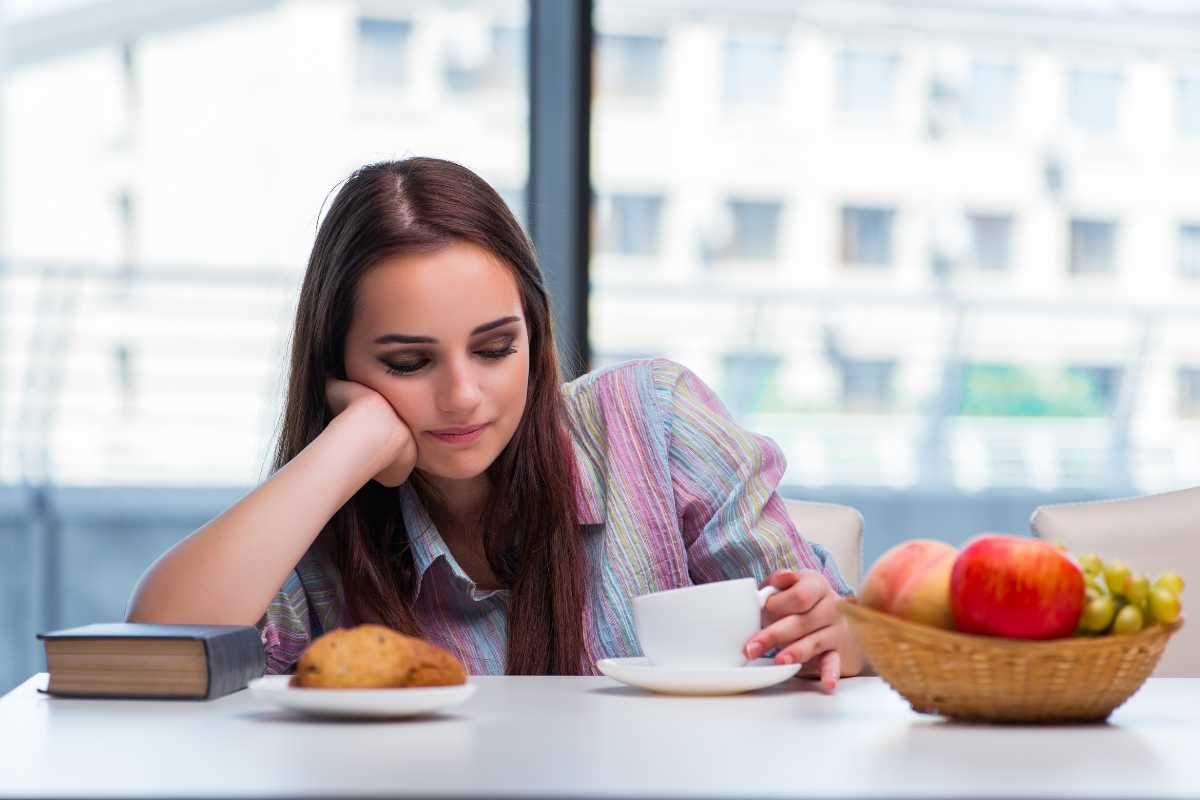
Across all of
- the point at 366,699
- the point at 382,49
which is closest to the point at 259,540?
the point at 366,699

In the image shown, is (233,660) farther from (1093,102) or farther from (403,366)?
(1093,102)

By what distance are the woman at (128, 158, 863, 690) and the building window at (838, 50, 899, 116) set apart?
9.77m

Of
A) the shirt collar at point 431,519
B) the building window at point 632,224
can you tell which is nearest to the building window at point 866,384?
the building window at point 632,224

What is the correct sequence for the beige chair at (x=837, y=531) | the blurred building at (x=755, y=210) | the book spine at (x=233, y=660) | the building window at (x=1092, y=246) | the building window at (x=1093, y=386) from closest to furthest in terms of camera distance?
1. the book spine at (x=233, y=660)
2. the beige chair at (x=837, y=531)
3. the blurred building at (x=755, y=210)
4. the building window at (x=1093, y=386)
5. the building window at (x=1092, y=246)

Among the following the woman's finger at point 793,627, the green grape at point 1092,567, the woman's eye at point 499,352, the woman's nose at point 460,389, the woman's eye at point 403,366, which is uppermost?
the woman's eye at point 499,352

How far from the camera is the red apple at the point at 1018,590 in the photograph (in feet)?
2.91

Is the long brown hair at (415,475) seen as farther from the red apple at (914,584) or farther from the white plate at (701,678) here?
the red apple at (914,584)

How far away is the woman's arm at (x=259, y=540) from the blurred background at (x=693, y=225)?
155 cm

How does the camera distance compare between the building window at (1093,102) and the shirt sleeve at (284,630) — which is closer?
the shirt sleeve at (284,630)

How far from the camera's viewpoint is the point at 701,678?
3.44 ft

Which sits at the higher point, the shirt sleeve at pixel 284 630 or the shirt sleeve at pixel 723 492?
the shirt sleeve at pixel 723 492

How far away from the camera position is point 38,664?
387cm

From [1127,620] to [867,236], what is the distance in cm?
1080

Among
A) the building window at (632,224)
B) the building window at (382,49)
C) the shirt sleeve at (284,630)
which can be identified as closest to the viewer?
the shirt sleeve at (284,630)
